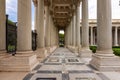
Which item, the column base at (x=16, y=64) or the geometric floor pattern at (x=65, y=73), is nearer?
the geometric floor pattern at (x=65, y=73)

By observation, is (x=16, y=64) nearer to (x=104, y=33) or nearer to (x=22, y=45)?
(x=22, y=45)

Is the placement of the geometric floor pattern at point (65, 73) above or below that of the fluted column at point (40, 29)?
below

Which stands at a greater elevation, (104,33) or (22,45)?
(104,33)

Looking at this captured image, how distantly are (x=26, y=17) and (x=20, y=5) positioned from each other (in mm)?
900

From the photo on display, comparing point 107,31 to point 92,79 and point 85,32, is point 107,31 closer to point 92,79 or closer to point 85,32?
point 92,79

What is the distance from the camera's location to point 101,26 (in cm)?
1243

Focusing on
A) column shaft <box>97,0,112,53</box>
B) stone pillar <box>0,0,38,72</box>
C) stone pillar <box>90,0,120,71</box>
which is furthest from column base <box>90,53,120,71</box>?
stone pillar <box>0,0,38,72</box>

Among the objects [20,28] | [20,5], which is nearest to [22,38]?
[20,28]

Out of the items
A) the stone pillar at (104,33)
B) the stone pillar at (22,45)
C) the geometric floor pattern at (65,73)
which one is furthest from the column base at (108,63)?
the stone pillar at (22,45)

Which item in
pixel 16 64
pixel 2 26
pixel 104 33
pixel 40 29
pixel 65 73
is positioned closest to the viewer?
pixel 65 73

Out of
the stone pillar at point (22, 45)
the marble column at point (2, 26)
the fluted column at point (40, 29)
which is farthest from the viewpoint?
the fluted column at point (40, 29)

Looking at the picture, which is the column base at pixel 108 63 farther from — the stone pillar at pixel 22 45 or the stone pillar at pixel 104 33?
the stone pillar at pixel 22 45

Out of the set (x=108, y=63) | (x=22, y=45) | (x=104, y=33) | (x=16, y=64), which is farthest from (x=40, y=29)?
(x=108, y=63)

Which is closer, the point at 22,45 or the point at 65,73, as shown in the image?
the point at 65,73
